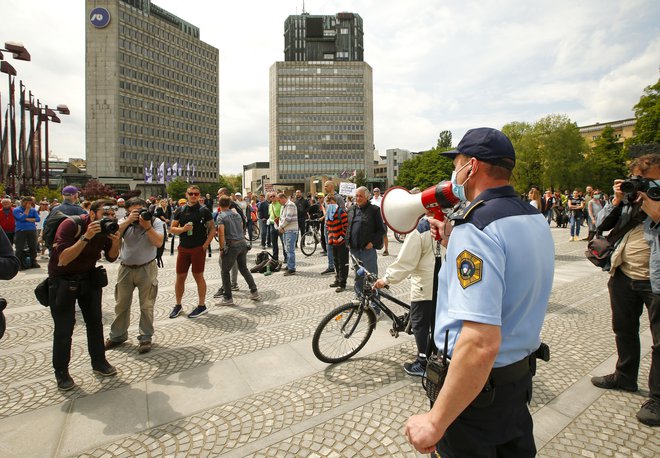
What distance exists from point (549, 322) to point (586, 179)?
56.8m

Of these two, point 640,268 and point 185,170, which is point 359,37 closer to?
point 185,170

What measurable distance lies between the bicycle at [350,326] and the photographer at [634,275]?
2.08 m

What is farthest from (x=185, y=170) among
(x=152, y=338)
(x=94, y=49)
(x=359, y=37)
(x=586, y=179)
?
(x=152, y=338)

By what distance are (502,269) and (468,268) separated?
0.12m

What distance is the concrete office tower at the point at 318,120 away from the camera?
110m

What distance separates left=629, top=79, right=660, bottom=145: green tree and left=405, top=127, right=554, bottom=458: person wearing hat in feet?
129

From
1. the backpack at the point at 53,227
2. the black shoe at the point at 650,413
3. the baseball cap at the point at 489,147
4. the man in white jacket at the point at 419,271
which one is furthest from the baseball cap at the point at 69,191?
the black shoe at the point at 650,413

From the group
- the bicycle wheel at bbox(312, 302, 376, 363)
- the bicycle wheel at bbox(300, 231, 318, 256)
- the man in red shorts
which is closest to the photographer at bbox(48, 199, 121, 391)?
the man in red shorts

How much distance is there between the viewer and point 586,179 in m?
50.8

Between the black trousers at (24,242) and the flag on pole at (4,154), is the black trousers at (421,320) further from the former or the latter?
the flag on pole at (4,154)

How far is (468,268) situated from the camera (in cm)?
136

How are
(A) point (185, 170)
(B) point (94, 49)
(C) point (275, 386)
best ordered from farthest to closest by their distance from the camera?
(A) point (185, 170) → (B) point (94, 49) → (C) point (275, 386)

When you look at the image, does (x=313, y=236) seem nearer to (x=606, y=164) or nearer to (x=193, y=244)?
(x=193, y=244)

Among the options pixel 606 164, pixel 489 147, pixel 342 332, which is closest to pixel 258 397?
pixel 342 332
